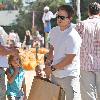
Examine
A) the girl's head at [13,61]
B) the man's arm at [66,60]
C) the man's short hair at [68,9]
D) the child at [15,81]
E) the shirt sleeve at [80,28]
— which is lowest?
the child at [15,81]

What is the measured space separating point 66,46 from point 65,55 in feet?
0.35

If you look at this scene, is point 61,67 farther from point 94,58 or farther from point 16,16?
point 16,16

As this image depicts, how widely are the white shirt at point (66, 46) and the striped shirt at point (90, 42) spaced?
18.6 inches

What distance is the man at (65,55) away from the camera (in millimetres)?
5762

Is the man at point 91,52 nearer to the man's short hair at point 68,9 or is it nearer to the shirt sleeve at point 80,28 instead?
the shirt sleeve at point 80,28

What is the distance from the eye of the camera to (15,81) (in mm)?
6781

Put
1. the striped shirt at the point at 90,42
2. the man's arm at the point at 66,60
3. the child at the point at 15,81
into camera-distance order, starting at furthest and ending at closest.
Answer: the child at the point at 15,81 < the striped shirt at the point at 90,42 < the man's arm at the point at 66,60

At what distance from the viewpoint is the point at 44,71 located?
589cm

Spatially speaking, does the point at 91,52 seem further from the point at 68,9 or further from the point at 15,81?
Result: the point at 15,81

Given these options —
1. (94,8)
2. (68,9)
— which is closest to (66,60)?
(68,9)

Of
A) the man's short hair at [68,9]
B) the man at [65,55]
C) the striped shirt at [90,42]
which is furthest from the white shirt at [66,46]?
the striped shirt at [90,42]

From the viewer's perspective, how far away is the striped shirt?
21.1 ft

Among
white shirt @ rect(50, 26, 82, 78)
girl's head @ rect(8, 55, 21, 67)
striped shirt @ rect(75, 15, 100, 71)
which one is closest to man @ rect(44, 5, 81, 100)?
white shirt @ rect(50, 26, 82, 78)

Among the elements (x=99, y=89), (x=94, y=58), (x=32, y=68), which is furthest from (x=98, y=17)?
(x=32, y=68)
